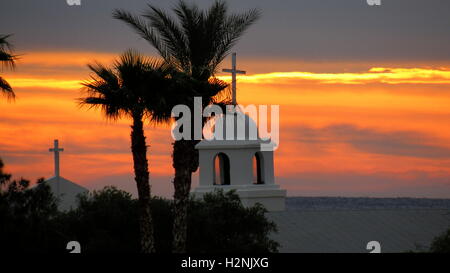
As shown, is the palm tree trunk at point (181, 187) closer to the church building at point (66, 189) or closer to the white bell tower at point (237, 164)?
the white bell tower at point (237, 164)

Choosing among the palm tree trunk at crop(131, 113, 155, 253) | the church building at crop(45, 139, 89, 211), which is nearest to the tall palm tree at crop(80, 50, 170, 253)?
the palm tree trunk at crop(131, 113, 155, 253)

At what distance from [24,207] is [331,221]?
22403 millimetres

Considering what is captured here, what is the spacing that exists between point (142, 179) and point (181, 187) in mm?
1519

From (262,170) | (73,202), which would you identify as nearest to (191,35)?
(262,170)

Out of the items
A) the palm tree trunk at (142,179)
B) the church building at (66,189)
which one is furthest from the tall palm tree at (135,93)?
the church building at (66,189)

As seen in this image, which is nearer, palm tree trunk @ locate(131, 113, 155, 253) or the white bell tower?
palm tree trunk @ locate(131, 113, 155, 253)

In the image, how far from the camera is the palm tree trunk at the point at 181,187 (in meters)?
43.5

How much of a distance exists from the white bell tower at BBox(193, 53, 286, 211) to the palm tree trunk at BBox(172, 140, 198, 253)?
28.1 feet

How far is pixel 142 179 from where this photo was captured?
1713 inches

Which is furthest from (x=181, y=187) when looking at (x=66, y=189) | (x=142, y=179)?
(x=66, y=189)

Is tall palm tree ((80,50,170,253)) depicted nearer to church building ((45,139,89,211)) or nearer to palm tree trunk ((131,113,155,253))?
palm tree trunk ((131,113,155,253))

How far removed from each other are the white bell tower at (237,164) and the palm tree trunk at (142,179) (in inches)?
350

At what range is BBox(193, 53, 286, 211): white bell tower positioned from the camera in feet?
175
